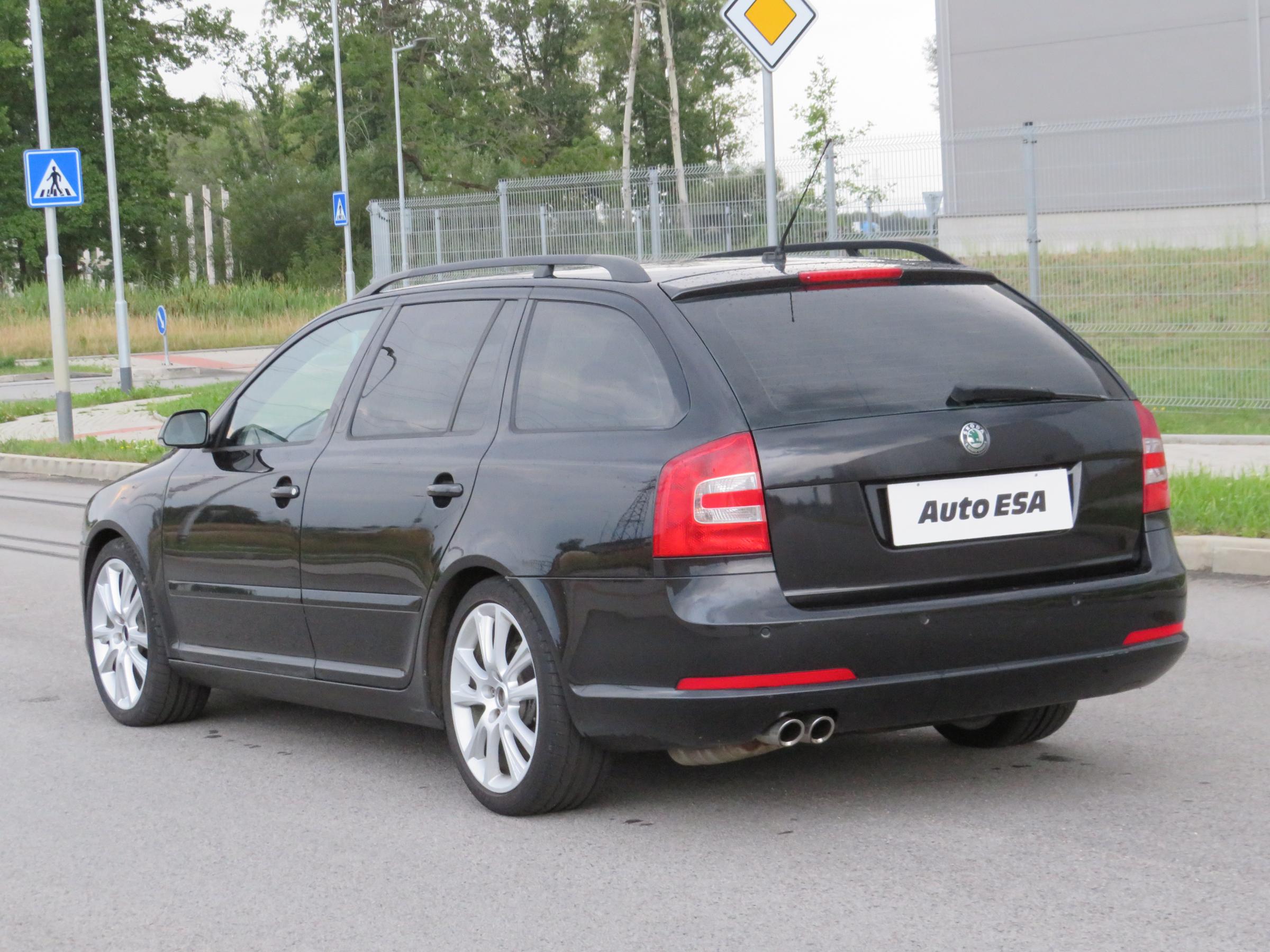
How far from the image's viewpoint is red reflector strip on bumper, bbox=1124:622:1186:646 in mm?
4949

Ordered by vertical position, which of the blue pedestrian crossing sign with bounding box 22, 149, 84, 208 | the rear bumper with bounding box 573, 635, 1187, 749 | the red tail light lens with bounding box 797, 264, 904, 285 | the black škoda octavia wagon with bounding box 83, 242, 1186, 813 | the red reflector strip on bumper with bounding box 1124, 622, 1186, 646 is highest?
the blue pedestrian crossing sign with bounding box 22, 149, 84, 208

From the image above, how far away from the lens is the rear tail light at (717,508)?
457 centimetres

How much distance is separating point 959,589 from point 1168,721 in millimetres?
1711

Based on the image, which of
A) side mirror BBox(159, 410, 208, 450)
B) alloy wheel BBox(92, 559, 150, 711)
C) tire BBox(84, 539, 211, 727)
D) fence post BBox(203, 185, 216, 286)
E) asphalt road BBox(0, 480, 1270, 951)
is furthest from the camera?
fence post BBox(203, 185, 216, 286)

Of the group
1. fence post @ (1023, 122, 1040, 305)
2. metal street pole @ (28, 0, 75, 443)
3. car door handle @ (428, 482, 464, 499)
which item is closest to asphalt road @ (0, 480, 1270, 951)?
car door handle @ (428, 482, 464, 499)

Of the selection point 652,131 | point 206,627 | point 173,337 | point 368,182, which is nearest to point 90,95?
point 368,182

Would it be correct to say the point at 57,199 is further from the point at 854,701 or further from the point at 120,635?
the point at 854,701

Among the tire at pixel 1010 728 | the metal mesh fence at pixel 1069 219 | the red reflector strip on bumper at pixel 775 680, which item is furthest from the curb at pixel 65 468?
the red reflector strip on bumper at pixel 775 680

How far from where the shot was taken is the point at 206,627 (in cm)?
640

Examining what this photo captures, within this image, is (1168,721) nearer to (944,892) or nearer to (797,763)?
(797,763)

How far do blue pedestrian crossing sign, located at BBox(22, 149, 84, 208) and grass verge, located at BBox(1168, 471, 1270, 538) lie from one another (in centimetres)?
1415

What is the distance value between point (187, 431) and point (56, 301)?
16091mm

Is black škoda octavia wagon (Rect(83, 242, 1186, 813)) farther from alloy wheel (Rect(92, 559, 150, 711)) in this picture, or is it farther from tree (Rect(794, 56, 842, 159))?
tree (Rect(794, 56, 842, 159))

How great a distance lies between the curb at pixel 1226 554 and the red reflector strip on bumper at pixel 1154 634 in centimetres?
443
